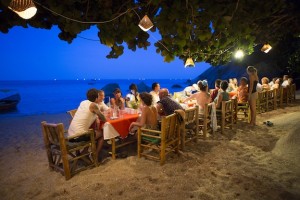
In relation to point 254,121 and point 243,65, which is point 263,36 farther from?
point 243,65

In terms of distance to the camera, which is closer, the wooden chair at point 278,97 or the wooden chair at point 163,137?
the wooden chair at point 163,137

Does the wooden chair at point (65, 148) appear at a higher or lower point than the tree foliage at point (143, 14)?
lower

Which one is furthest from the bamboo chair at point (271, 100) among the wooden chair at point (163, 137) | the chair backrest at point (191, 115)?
the wooden chair at point (163, 137)

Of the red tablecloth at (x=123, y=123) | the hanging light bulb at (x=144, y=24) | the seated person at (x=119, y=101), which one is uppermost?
the hanging light bulb at (x=144, y=24)

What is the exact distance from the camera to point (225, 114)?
6410 millimetres

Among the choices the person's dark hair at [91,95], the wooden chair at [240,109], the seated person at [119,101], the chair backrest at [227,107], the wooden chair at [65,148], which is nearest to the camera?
the wooden chair at [65,148]

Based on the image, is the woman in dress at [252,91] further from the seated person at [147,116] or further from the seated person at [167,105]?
the seated person at [147,116]

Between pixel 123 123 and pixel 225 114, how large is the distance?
10.4 ft

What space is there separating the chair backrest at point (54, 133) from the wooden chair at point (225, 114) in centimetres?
421

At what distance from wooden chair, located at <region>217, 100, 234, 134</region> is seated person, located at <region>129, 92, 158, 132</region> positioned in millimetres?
2441

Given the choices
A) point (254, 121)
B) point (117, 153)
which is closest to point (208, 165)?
point (117, 153)

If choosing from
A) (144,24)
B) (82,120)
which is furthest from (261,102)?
(82,120)

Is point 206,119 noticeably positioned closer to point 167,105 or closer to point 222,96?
point 222,96

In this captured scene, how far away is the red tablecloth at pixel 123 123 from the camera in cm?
452
